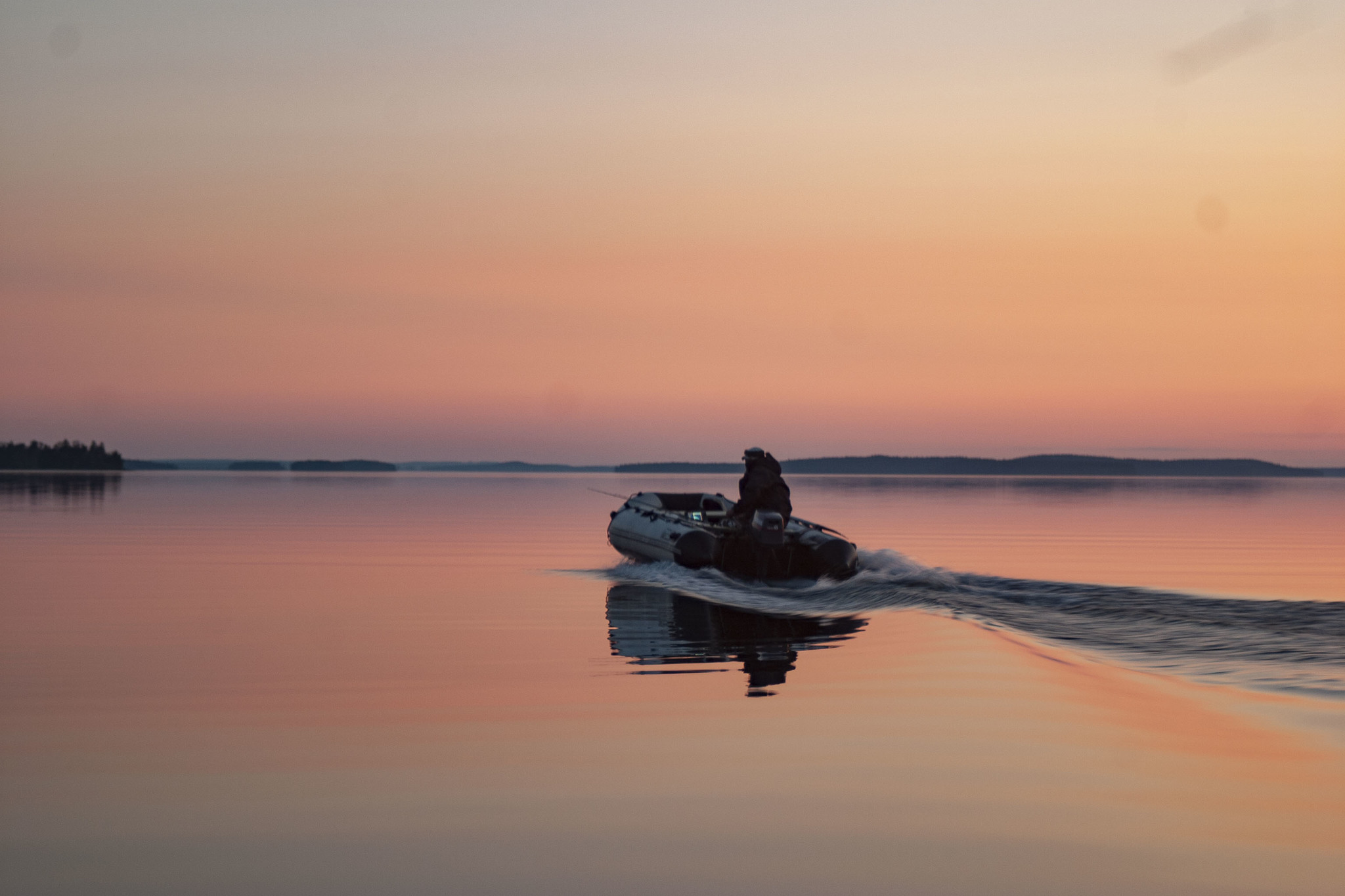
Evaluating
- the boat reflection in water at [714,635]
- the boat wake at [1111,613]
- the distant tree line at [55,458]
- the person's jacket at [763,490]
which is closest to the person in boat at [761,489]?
the person's jacket at [763,490]

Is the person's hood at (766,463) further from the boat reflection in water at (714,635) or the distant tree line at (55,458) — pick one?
the distant tree line at (55,458)

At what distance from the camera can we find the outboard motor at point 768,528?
65.9 ft

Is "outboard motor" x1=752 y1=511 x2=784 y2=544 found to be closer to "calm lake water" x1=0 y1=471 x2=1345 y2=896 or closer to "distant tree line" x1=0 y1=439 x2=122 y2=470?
"calm lake water" x1=0 y1=471 x2=1345 y2=896

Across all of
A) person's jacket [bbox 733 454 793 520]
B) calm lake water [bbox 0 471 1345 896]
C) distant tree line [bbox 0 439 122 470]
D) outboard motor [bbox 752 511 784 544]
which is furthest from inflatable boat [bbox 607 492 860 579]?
distant tree line [bbox 0 439 122 470]

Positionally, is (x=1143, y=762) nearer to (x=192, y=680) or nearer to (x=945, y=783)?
(x=945, y=783)

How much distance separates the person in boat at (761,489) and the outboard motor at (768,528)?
0.53 ft

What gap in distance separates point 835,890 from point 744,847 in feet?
2.33

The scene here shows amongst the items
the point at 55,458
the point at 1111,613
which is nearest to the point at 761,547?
the point at 1111,613

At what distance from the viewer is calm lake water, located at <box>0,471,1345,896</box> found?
5.85 metres

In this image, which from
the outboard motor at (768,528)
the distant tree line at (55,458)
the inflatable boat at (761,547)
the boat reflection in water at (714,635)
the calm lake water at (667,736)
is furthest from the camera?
the distant tree line at (55,458)

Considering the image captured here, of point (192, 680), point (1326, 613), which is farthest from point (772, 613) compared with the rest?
point (192, 680)

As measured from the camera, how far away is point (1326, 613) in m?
14.0

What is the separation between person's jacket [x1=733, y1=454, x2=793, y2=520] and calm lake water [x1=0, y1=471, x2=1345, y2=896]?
62.8 inches

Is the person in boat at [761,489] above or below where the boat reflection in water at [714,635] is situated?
above
